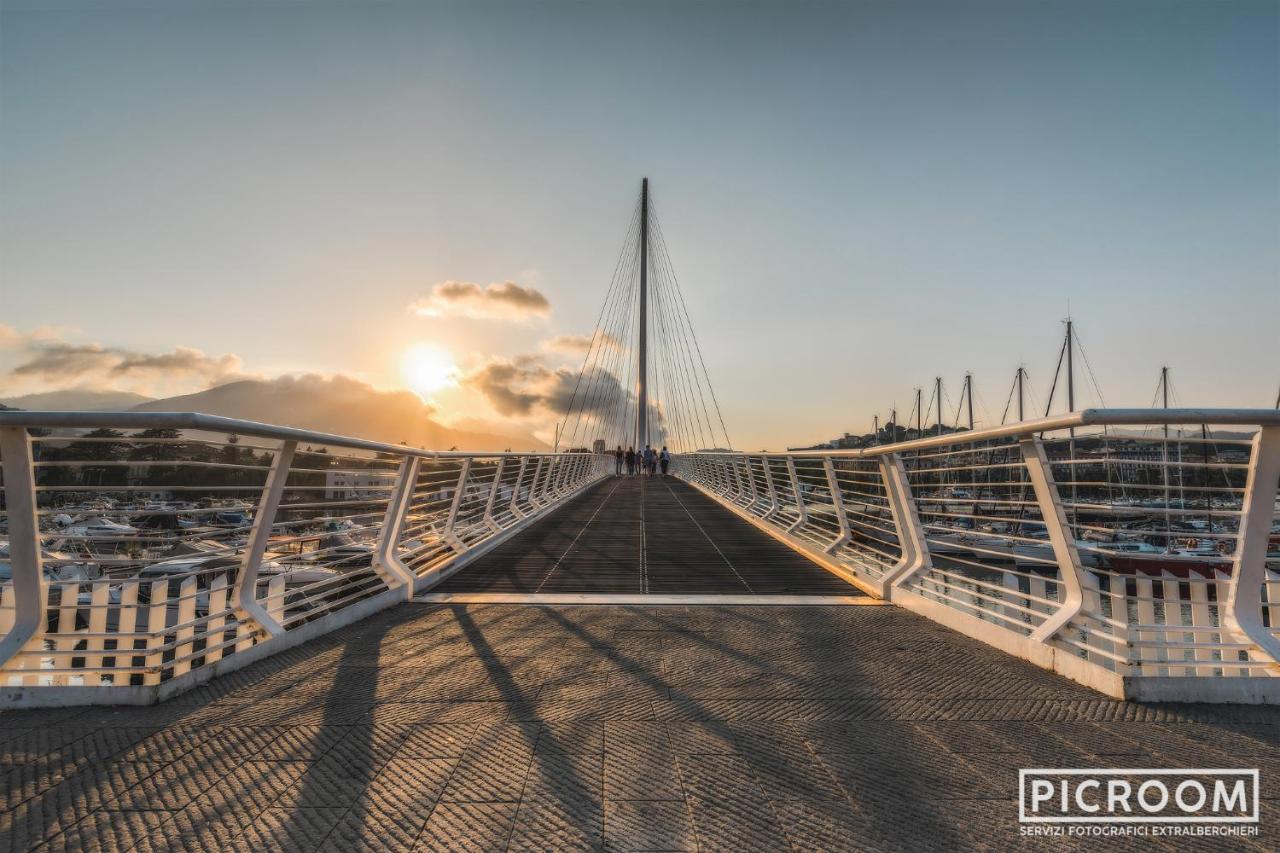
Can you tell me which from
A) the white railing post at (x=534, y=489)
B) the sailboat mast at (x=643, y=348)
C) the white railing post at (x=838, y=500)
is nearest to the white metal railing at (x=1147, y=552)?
the white railing post at (x=838, y=500)

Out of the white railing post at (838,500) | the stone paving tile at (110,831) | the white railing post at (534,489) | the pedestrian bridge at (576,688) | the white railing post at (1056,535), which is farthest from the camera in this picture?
the white railing post at (534,489)

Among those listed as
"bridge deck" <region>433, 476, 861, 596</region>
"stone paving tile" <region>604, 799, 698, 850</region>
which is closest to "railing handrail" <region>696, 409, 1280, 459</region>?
"stone paving tile" <region>604, 799, 698, 850</region>

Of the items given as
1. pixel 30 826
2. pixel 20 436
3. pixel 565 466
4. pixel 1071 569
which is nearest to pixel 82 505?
pixel 20 436

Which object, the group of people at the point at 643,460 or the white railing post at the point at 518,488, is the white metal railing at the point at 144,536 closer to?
the white railing post at the point at 518,488

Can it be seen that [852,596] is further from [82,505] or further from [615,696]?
[82,505]

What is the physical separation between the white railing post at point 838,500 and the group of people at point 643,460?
31.6m

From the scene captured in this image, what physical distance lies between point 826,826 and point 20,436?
3362 millimetres

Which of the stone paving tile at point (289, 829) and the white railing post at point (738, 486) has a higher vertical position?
the white railing post at point (738, 486)

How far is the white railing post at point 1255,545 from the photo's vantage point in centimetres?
279

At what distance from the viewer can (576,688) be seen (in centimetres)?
287

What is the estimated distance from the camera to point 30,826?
72.1 inches

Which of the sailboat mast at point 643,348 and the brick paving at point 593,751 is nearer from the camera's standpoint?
the brick paving at point 593,751

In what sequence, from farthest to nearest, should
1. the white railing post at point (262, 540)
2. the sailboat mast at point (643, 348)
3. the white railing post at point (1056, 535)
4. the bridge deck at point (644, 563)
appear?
the sailboat mast at point (643, 348) < the bridge deck at point (644, 563) < the white railing post at point (262, 540) < the white railing post at point (1056, 535)

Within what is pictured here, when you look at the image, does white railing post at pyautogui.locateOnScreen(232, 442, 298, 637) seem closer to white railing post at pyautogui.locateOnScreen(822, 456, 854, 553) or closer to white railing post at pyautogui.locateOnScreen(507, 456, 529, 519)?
white railing post at pyautogui.locateOnScreen(822, 456, 854, 553)
